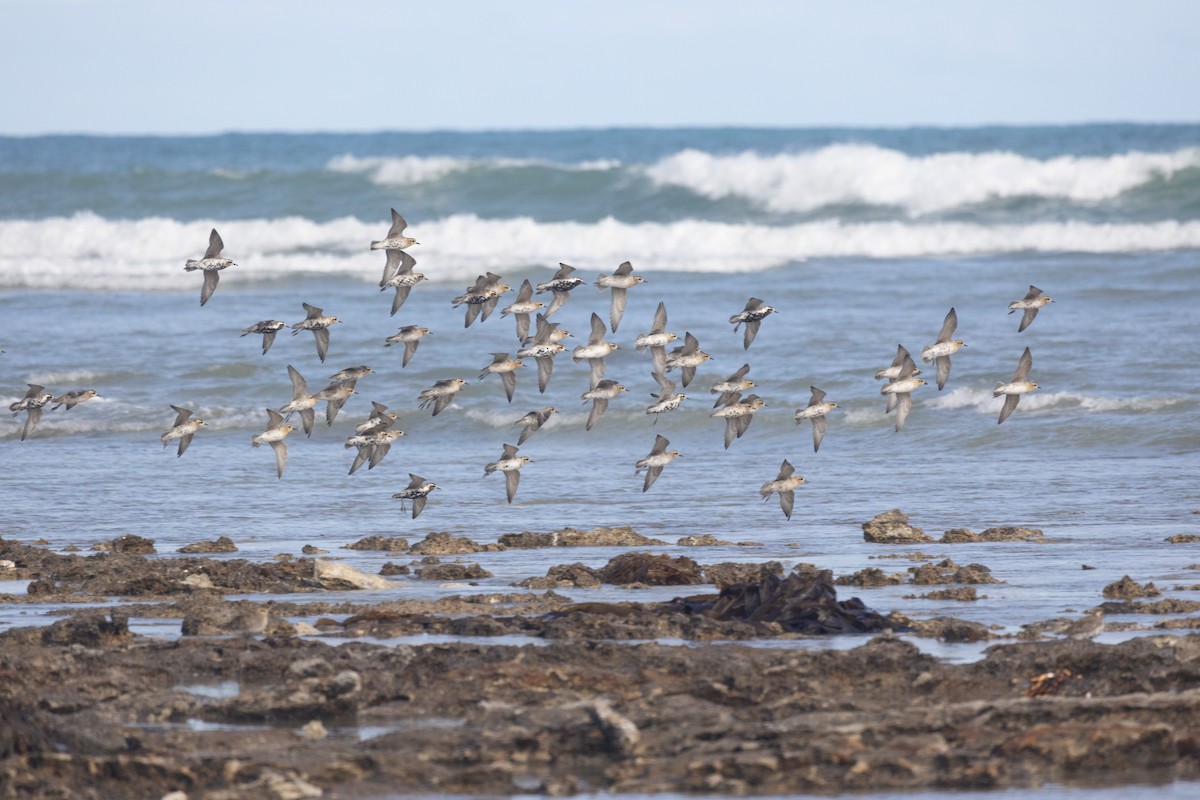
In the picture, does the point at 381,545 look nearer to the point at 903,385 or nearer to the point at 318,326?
the point at 318,326

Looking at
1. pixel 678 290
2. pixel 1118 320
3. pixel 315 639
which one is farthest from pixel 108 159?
pixel 315 639

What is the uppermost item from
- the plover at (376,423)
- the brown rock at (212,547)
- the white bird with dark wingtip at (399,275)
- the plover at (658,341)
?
the white bird with dark wingtip at (399,275)

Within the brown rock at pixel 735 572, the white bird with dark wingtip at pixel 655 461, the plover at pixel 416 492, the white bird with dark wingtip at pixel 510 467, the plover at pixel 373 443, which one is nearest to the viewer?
the brown rock at pixel 735 572

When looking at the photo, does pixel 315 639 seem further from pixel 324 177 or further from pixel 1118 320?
pixel 324 177

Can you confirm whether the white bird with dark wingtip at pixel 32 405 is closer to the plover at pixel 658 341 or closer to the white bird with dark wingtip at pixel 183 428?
the white bird with dark wingtip at pixel 183 428

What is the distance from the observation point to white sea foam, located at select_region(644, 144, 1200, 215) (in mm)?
50312

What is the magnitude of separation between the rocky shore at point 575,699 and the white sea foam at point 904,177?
39641 millimetres

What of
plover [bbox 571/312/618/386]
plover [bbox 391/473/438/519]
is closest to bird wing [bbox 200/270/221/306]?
plover [bbox 391/473/438/519]

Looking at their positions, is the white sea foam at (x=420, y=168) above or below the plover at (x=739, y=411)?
above

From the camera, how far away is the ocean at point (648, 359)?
1664 cm

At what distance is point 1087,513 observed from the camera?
53.9 ft

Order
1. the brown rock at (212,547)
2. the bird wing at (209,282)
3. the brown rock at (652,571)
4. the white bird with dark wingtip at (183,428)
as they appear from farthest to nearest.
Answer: the bird wing at (209,282), the white bird with dark wingtip at (183,428), the brown rock at (212,547), the brown rock at (652,571)

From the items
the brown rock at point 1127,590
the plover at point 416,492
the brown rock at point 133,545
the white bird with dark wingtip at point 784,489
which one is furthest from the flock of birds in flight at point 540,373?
the brown rock at point 1127,590

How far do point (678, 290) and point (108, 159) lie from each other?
60.3 meters
